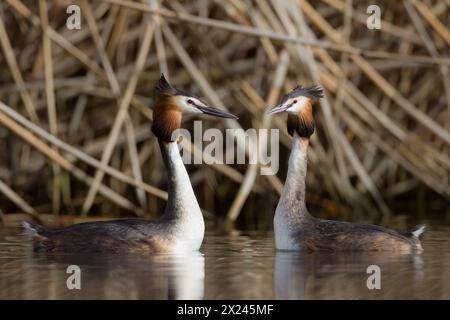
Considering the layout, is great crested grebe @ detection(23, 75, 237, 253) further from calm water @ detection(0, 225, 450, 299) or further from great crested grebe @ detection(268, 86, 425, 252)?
great crested grebe @ detection(268, 86, 425, 252)

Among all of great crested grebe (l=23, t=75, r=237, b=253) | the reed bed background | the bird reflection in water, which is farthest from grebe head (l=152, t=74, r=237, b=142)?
the reed bed background

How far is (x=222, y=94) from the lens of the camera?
11.5 m

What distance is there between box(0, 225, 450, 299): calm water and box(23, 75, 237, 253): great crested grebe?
12 centimetres

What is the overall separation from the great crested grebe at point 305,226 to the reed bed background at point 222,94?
1.45 meters

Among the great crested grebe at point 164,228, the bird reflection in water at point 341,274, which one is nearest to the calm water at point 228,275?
the bird reflection in water at point 341,274

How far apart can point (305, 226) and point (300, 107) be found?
32.1 inches

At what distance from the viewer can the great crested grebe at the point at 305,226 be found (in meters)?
7.99

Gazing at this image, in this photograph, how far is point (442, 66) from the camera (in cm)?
1141

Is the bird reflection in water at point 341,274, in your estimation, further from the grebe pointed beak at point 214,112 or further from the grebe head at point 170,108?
the grebe head at point 170,108

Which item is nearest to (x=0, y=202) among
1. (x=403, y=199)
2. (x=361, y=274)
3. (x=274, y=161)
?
(x=274, y=161)

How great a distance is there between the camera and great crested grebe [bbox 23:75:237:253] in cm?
788

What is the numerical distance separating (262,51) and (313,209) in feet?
5.08

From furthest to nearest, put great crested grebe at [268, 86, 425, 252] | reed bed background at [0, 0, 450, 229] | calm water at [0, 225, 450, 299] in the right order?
reed bed background at [0, 0, 450, 229] < great crested grebe at [268, 86, 425, 252] < calm water at [0, 225, 450, 299]
